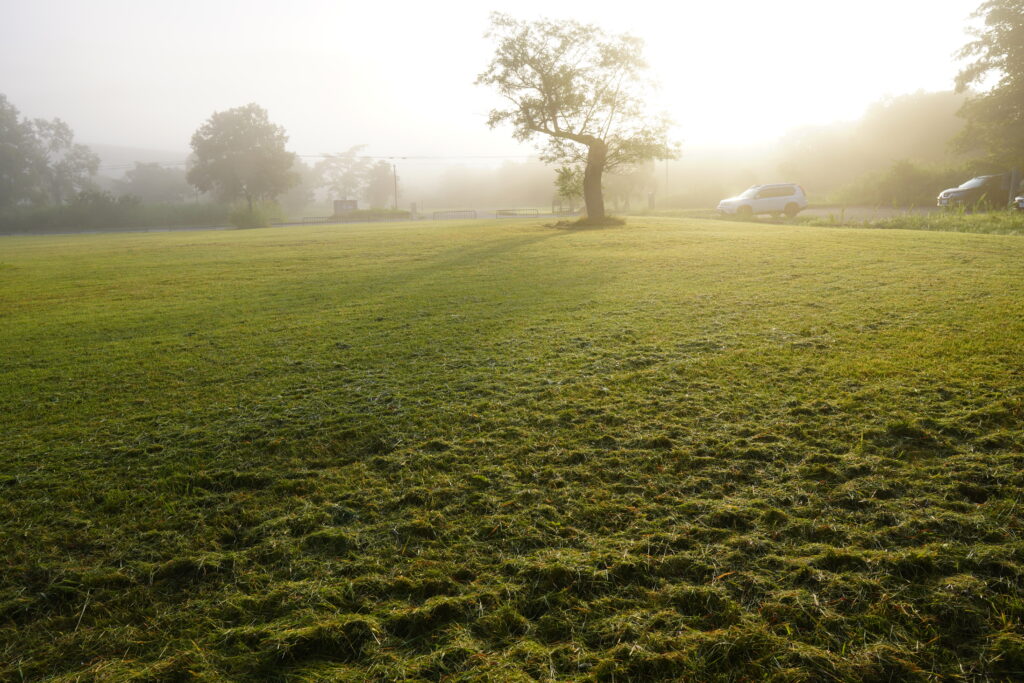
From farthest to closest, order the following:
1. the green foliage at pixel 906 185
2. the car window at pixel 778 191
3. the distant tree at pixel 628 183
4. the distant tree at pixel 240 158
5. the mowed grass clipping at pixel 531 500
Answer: the distant tree at pixel 240 158 → the distant tree at pixel 628 183 → the green foliage at pixel 906 185 → the car window at pixel 778 191 → the mowed grass clipping at pixel 531 500

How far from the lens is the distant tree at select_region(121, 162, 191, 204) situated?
90569 mm

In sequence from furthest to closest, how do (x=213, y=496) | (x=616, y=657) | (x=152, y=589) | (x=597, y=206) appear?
1. (x=597, y=206)
2. (x=213, y=496)
3. (x=152, y=589)
4. (x=616, y=657)

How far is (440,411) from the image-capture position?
369cm

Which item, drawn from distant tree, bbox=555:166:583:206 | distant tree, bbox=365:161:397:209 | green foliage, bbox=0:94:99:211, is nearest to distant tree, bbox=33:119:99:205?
green foliage, bbox=0:94:99:211

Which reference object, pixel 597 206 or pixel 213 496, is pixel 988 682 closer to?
pixel 213 496

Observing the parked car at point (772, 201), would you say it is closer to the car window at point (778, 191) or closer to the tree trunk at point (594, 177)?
the car window at point (778, 191)

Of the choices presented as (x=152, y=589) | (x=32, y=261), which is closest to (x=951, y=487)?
(x=152, y=589)

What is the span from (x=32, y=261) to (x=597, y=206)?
62.3ft

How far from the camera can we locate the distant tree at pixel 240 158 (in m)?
62.8

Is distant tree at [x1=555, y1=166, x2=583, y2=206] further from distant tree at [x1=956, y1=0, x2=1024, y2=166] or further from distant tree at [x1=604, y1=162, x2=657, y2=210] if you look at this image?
distant tree at [x1=604, y1=162, x2=657, y2=210]

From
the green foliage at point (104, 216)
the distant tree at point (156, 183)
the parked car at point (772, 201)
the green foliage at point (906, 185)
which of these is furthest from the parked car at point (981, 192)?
the distant tree at point (156, 183)

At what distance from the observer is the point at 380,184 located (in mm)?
92875

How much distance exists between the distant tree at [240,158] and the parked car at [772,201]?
53587 millimetres

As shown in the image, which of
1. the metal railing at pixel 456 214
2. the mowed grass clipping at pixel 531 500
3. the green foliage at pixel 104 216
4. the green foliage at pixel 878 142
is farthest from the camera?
the metal railing at pixel 456 214
